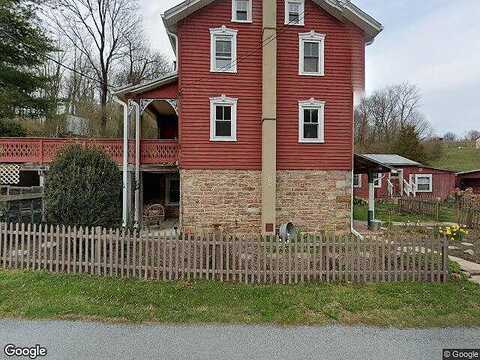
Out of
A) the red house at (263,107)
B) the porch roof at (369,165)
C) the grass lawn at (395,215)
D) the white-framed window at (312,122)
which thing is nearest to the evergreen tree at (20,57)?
the red house at (263,107)

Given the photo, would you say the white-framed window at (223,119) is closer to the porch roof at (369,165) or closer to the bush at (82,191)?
the bush at (82,191)

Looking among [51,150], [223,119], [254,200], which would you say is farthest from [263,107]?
[51,150]

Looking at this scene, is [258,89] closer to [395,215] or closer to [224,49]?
[224,49]

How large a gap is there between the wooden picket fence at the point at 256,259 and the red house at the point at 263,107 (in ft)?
21.0

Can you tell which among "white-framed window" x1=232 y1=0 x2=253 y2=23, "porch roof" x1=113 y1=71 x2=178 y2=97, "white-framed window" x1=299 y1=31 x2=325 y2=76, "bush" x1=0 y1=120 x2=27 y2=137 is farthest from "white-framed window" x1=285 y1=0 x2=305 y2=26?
"bush" x1=0 y1=120 x2=27 y2=137

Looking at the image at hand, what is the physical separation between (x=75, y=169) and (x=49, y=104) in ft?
60.3

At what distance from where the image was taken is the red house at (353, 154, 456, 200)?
31328 mm

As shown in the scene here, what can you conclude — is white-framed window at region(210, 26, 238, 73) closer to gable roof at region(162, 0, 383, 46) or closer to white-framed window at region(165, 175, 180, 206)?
gable roof at region(162, 0, 383, 46)

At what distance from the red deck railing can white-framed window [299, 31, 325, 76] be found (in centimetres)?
648

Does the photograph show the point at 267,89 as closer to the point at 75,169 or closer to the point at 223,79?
the point at 223,79

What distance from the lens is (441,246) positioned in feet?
26.9

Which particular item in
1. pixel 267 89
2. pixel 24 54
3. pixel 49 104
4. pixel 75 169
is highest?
pixel 24 54

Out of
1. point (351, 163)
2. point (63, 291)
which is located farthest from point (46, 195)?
point (351, 163)

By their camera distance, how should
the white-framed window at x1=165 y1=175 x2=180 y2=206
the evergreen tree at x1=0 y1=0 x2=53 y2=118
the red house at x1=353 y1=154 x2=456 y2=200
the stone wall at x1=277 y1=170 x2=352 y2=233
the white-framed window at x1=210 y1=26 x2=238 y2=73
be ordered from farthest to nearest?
the red house at x1=353 y1=154 x2=456 y2=200, the evergreen tree at x1=0 y1=0 x2=53 y2=118, the white-framed window at x1=165 y1=175 x2=180 y2=206, the stone wall at x1=277 y1=170 x2=352 y2=233, the white-framed window at x1=210 y1=26 x2=238 y2=73
